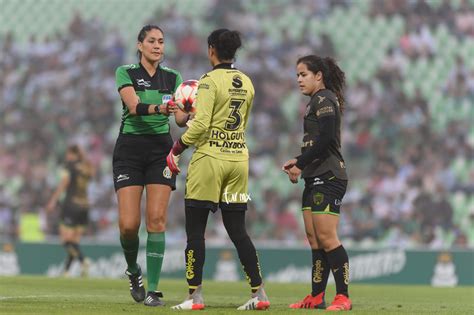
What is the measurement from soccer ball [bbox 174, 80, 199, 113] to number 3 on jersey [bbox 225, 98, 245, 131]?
36 cm

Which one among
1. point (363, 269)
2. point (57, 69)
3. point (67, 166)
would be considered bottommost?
point (363, 269)

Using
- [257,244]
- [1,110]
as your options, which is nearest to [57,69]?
[1,110]

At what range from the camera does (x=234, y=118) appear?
777 centimetres

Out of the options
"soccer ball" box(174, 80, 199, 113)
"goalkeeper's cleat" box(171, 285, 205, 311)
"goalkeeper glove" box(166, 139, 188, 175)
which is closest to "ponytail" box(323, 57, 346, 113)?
"soccer ball" box(174, 80, 199, 113)

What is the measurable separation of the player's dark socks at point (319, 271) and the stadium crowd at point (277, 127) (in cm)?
1081

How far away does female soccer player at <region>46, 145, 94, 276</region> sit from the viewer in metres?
17.0

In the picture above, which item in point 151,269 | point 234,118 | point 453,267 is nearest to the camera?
point 234,118

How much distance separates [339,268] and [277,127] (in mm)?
13699

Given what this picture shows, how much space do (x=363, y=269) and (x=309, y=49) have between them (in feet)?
21.7

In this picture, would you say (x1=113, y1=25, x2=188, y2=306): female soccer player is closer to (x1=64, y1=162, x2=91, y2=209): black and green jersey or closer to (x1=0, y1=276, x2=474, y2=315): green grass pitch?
(x1=0, y1=276, x2=474, y2=315): green grass pitch

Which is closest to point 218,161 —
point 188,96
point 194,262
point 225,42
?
point 188,96

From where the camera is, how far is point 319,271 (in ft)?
28.1

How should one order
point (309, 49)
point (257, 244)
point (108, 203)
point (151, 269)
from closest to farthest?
point (151, 269)
point (257, 244)
point (108, 203)
point (309, 49)

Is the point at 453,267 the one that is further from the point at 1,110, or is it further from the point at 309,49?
the point at 1,110
